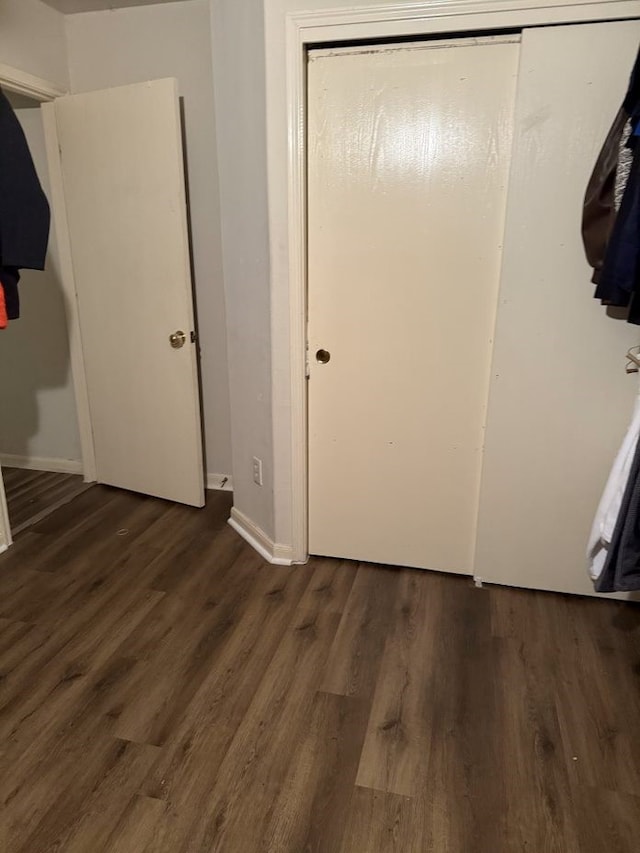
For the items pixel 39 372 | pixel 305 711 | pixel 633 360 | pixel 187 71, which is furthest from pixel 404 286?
pixel 39 372

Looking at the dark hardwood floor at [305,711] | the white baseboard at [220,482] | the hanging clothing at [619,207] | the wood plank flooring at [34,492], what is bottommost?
the dark hardwood floor at [305,711]

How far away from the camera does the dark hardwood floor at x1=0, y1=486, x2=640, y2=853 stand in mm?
1391

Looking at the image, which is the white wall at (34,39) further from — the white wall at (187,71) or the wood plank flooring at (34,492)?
the wood plank flooring at (34,492)

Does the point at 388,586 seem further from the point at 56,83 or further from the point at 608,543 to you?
the point at 56,83

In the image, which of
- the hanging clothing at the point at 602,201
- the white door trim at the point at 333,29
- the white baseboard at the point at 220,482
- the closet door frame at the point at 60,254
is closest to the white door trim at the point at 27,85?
the closet door frame at the point at 60,254

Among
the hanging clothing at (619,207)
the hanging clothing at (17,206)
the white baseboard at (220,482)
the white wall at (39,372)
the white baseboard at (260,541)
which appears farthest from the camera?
the white baseboard at (220,482)

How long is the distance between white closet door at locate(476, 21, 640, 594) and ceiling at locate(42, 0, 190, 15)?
6.10ft

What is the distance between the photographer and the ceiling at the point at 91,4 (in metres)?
2.65

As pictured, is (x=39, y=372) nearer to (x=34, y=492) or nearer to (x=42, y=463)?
(x=42, y=463)

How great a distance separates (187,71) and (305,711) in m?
2.80

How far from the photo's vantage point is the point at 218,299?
297cm

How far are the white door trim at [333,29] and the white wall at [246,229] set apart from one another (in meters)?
0.12

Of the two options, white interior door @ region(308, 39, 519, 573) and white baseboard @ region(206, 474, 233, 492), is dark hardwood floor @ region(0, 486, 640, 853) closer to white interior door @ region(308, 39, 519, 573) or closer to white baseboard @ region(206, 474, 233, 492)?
white interior door @ region(308, 39, 519, 573)

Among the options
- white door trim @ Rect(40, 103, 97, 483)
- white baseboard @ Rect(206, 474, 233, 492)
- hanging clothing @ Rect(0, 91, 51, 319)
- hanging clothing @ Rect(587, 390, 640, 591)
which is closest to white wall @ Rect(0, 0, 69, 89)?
white door trim @ Rect(40, 103, 97, 483)
